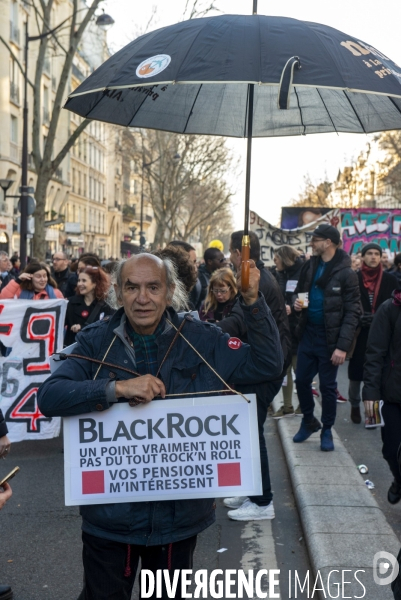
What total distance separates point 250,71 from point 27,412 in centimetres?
507

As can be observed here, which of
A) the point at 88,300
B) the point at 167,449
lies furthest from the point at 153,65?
the point at 88,300

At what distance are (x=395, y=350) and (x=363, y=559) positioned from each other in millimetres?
1540

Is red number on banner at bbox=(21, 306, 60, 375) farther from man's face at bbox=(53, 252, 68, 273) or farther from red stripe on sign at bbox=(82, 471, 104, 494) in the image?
man's face at bbox=(53, 252, 68, 273)

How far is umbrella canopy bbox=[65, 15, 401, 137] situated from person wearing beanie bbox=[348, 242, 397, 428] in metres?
4.46

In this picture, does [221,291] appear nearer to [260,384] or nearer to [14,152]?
[260,384]

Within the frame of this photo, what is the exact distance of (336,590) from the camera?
4.14 metres

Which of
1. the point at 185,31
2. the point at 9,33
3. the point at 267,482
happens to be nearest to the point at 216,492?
the point at 185,31

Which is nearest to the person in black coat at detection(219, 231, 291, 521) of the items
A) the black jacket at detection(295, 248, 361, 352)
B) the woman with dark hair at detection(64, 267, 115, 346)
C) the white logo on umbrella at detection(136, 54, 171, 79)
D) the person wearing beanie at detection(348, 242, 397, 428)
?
the black jacket at detection(295, 248, 361, 352)

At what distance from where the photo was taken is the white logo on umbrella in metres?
3.72

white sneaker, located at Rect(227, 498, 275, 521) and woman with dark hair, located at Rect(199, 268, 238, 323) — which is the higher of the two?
woman with dark hair, located at Rect(199, 268, 238, 323)

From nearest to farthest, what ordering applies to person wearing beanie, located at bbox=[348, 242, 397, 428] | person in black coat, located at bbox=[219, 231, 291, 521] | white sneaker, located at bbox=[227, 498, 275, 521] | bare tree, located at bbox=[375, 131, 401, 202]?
person in black coat, located at bbox=[219, 231, 291, 521]
white sneaker, located at bbox=[227, 498, 275, 521]
person wearing beanie, located at bbox=[348, 242, 397, 428]
bare tree, located at bbox=[375, 131, 401, 202]

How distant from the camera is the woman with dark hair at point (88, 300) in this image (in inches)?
317

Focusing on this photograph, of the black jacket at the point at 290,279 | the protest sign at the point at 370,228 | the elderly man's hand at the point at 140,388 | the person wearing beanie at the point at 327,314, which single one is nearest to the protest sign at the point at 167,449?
the elderly man's hand at the point at 140,388

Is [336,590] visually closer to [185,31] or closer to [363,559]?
[363,559]
